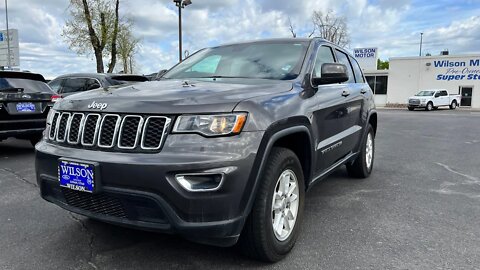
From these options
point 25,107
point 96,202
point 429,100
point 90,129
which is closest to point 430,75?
point 429,100

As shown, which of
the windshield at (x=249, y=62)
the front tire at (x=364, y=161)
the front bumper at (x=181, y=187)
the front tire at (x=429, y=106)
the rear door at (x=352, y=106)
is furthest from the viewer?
the front tire at (x=429, y=106)

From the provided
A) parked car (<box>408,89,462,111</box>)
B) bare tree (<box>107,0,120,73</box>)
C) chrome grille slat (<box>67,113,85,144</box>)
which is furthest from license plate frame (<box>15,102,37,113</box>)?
parked car (<box>408,89,462,111</box>)

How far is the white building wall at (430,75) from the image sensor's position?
120 ft

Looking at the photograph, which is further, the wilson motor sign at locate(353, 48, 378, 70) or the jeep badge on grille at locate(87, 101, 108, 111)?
the wilson motor sign at locate(353, 48, 378, 70)

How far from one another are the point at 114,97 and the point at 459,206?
151 inches

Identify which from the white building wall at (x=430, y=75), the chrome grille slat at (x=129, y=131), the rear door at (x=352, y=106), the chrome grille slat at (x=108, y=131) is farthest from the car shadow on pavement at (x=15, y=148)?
the white building wall at (x=430, y=75)

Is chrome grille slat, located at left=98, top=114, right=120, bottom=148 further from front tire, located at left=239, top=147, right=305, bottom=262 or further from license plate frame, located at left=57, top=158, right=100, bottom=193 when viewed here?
front tire, located at left=239, top=147, right=305, bottom=262

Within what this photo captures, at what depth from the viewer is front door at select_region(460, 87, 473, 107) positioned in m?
37.1

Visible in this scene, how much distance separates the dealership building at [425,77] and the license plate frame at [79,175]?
39.7m

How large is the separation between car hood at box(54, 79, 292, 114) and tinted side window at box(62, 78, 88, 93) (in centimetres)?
685

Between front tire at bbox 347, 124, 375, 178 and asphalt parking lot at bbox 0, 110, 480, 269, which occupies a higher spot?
front tire at bbox 347, 124, 375, 178

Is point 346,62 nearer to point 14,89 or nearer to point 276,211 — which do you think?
point 276,211

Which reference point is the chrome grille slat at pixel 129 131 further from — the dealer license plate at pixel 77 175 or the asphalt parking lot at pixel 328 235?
the asphalt parking lot at pixel 328 235

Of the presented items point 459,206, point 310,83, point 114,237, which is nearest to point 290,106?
point 310,83
